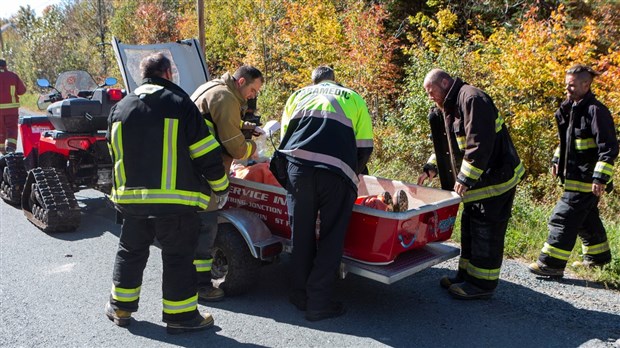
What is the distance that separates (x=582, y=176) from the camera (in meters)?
5.13

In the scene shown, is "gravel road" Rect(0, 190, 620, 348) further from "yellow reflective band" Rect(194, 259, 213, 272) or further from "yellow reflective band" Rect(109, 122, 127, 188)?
"yellow reflective band" Rect(109, 122, 127, 188)

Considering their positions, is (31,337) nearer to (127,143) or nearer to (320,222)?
(127,143)

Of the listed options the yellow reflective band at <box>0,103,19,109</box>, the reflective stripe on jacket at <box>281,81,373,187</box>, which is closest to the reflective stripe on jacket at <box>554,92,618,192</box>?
the reflective stripe on jacket at <box>281,81,373,187</box>

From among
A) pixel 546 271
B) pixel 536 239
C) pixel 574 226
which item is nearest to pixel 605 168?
pixel 574 226

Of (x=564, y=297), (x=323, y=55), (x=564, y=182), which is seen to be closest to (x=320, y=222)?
(x=564, y=297)

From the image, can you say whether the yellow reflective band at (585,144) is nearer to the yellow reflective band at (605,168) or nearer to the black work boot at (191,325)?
the yellow reflective band at (605,168)

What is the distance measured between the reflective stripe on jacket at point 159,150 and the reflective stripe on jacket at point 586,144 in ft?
10.8

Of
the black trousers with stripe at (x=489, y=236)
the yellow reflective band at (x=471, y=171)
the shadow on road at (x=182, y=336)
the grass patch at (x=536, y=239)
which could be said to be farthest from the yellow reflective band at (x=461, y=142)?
the shadow on road at (x=182, y=336)

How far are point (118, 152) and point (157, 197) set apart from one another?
45cm

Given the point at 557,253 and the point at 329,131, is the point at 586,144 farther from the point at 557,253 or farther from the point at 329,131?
the point at 329,131

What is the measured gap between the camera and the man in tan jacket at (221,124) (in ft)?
15.0

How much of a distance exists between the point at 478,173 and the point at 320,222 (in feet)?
4.26

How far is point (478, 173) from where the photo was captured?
441cm

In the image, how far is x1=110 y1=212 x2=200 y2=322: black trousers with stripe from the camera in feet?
13.2
